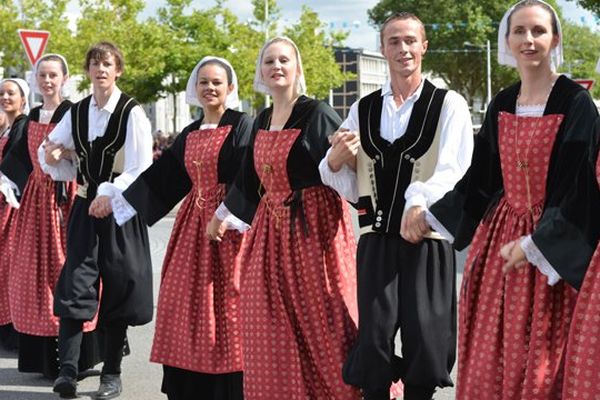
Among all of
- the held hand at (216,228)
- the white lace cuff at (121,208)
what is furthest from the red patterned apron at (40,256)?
the held hand at (216,228)

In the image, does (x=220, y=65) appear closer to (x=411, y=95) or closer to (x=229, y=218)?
(x=229, y=218)

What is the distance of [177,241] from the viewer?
18.6 ft

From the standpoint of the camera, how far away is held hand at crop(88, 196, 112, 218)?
19.3ft

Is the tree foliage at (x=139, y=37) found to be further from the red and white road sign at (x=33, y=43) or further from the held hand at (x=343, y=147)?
the held hand at (x=343, y=147)

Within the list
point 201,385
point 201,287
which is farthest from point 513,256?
point 201,385

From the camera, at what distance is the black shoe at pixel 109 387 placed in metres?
6.01

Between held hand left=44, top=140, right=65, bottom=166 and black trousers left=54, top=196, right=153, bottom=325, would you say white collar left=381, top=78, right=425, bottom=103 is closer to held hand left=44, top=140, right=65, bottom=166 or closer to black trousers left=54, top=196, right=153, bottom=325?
black trousers left=54, top=196, right=153, bottom=325

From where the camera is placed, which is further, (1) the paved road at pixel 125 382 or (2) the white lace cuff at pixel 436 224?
(1) the paved road at pixel 125 382

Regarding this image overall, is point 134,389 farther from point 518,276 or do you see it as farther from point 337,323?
point 518,276

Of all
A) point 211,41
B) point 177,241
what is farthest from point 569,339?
point 211,41

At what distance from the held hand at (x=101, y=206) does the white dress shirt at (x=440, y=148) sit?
1611 mm

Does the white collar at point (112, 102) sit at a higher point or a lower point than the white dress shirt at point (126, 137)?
higher

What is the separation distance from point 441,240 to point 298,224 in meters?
0.72

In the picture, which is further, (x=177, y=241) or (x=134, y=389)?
(x=134, y=389)
